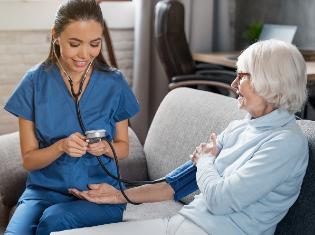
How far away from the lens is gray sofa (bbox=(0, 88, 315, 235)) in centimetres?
189

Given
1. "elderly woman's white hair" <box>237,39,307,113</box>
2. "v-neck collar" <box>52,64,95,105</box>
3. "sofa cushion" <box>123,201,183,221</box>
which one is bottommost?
"sofa cushion" <box>123,201,183,221</box>

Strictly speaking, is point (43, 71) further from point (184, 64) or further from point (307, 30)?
point (307, 30)

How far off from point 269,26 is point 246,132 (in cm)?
231

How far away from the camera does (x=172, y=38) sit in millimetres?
3285

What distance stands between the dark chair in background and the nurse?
1391mm

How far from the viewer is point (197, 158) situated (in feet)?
4.93

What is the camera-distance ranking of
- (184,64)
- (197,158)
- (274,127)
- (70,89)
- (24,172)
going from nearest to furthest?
(274,127) → (197,158) → (70,89) → (24,172) → (184,64)

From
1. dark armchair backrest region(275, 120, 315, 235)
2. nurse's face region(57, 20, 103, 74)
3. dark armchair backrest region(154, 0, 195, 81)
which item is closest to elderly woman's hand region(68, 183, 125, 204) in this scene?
nurse's face region(57, 20, 103, 74)

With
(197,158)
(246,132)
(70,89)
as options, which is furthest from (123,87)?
(246,132)

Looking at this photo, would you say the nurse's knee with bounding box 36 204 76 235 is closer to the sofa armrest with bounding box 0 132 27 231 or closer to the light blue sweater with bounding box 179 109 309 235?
the light blue sweater with bounding box 179 109 309 235

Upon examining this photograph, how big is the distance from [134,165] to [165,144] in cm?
17

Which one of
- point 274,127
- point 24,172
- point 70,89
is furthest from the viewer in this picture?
point 24,172

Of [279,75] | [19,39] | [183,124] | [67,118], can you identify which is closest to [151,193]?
[67,118]

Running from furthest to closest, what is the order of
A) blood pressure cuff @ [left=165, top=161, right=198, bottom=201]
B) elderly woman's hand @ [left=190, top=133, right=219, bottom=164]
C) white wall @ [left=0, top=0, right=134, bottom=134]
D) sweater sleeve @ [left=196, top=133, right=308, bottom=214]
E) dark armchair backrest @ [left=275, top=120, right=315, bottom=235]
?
white wall @ [left=0, top=0, right=134, bottom=134] → blood pressure cuff @ [left=165, top=161, right=198, bottom=201] → elderly woman's hand @ [left=190, top=133, right=219, bottom=164] → dark armchair backrest @ [left=275, top=120, right=315, bottom=235] → sweater sleeve @ [left=196, top=133, right=308, bottom=214]
